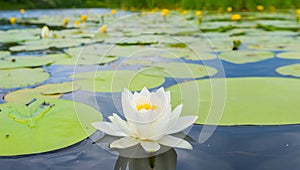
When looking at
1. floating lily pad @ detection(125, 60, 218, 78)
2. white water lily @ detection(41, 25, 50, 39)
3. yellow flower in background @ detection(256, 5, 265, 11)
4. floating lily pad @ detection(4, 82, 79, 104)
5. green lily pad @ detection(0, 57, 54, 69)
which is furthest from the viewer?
yellow flower in background @ detection(256, 5, 265, 11)

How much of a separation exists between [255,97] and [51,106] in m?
0.77

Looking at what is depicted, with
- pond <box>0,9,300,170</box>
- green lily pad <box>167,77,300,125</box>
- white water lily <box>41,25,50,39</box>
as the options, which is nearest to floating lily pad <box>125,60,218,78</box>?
pond <box>0,9,300,170</box>

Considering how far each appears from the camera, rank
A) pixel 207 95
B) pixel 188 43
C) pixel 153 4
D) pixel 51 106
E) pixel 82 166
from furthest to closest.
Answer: pixel 153 4 < pixel 188 43 < pixel 207 95 < pixel 51 106 < pixel 82 166

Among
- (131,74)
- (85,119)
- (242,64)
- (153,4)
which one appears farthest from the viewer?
(153,4)

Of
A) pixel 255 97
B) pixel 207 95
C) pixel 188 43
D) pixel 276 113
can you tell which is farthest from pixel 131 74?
pixel 188 43

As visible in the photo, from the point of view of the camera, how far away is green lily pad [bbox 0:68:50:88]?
155cm

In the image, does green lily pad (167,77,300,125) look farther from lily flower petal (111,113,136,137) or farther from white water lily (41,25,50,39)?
white water lily (41,25,50,39)

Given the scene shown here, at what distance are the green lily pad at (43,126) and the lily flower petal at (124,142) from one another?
128 mm

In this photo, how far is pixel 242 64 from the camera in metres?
2.00

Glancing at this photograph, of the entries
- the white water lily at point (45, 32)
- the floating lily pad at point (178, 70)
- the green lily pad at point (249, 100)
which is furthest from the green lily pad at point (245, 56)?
the white water lily at point (45, 32)

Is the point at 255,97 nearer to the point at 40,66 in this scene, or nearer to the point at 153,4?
the point at 40,66

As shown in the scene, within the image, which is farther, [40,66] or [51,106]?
[40,66]

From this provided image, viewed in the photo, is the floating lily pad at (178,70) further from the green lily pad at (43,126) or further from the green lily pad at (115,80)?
the green lily pad at (43,126)

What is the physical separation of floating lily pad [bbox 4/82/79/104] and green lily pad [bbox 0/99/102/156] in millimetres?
103
